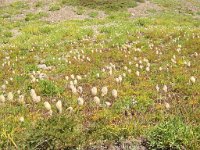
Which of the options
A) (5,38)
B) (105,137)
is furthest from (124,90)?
(5,38)

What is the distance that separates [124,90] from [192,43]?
816 centimetres

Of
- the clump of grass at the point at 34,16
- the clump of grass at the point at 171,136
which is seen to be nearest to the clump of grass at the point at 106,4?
the clump of grass at the point at 34,16

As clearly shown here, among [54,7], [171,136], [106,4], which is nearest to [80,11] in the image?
[54,7]

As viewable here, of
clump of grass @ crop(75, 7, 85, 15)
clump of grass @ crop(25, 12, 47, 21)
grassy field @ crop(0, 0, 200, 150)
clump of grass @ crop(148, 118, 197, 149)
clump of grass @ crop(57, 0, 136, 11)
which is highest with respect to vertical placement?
clump of grass @ crop(148, 118, 197, 149)

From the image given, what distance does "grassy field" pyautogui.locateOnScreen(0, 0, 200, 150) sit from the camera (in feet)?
30.0

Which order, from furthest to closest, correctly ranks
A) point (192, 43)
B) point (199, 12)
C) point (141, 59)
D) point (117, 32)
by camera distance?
point (199, 12) → point (117, 32) → point (192, 43) → point (141, 59)

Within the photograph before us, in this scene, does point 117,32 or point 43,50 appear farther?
point 117,32

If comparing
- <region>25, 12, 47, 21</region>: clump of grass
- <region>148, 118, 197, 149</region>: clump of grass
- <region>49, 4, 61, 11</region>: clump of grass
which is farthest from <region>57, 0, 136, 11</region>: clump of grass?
<region>148, 118, 197, 149</region>: clump of grass

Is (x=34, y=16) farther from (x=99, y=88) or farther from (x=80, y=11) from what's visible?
(x=99, y=88)

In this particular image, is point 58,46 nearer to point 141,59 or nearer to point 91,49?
point 91,49

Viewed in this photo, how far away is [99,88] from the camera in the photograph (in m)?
13.9

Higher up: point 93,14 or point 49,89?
point 49,89

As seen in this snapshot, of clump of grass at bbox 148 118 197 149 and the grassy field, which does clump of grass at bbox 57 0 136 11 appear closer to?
the grassy field

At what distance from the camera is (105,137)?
9.52 meters
